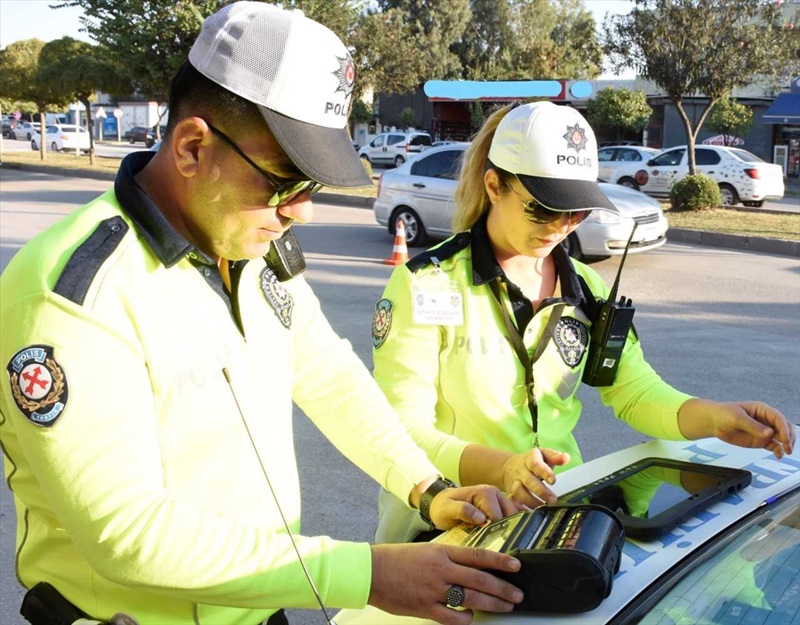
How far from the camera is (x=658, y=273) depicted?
11031mm

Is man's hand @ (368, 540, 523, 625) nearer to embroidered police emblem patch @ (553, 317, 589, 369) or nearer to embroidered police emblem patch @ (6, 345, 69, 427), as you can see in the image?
embroidered police emblem patch @ (6, 345, 69, 427)

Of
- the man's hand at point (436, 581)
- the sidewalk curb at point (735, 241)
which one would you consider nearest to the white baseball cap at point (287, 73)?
the man's hand at point (436, 581)

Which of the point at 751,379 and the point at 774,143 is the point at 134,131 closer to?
the point at 774,143

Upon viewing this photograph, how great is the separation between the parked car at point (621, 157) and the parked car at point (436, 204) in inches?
403

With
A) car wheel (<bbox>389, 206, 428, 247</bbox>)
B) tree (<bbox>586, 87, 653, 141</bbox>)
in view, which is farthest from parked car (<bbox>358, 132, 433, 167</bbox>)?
car wheel (<bbox>389, 206, 428, 247</bbox>)

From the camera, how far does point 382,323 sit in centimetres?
231

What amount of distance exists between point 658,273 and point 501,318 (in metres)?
9.18

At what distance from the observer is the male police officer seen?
1.24 meters

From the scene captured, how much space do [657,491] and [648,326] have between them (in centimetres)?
634

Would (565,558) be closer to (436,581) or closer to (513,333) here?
(436,581)

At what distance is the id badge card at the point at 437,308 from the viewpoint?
2.24 meters

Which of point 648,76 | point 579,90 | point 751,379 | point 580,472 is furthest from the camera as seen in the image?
point 648,76

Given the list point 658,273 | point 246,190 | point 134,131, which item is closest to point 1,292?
point 246,190

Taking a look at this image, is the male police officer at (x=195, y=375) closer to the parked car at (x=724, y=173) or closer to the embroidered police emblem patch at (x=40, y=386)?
the embroidered police emblem patch at (x=40, y=386)
